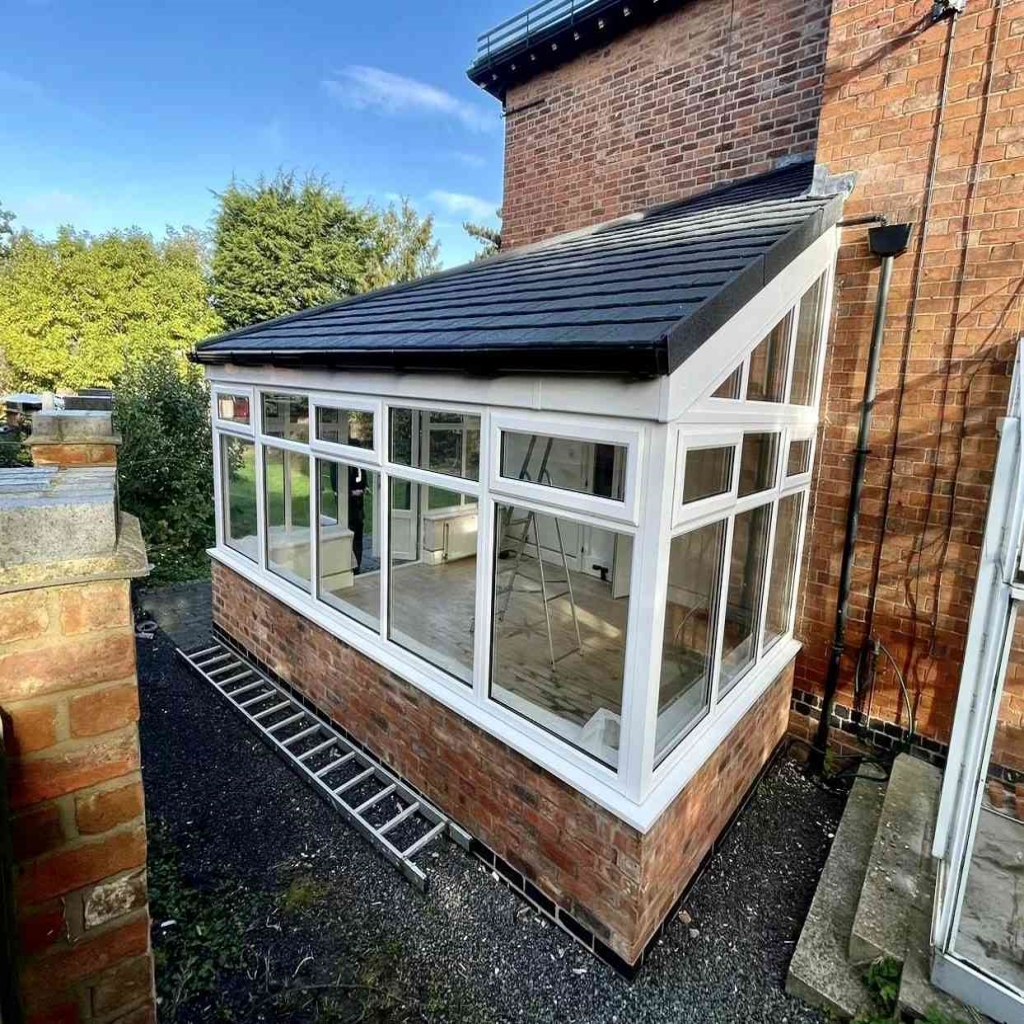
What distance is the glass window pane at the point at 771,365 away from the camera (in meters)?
3.29

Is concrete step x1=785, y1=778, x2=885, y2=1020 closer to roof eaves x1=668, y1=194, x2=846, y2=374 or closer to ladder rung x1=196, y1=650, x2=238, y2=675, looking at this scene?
roof eaves x1=668, y1=194, x2=846, y2=374

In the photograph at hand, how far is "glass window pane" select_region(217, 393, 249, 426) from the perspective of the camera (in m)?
5.67

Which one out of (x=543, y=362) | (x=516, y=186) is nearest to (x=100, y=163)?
(x=516, y=186)

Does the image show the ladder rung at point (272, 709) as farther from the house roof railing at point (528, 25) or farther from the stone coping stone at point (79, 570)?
the house roof railing at point (528, 25)

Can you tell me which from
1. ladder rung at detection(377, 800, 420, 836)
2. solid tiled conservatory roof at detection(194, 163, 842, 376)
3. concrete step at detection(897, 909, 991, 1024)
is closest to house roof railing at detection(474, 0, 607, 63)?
solid tiled conservatory roof at detection(194, 163, 842, 376)

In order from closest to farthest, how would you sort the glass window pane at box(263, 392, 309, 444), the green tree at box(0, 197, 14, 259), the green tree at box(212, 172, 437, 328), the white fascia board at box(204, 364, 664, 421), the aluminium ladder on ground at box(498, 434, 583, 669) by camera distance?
the white fascia board at box(204, 364, 664, 421), the aluminium ladder on ground at box(498, 434, 583, 669), the glass window pane at box(263, 392, 309, 444), the green tree at box(0, 197, 14, 259), the green tree at box(212, 172, 437, 328)

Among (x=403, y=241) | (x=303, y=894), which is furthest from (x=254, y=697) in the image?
(x=403, y=241)

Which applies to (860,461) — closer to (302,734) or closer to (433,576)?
(433,576)

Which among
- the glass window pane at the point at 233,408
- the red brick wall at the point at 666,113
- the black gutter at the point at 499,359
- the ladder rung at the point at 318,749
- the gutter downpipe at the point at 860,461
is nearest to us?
the black gutter at the point at 499,359

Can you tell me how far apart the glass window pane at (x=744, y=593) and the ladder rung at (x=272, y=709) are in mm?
3645

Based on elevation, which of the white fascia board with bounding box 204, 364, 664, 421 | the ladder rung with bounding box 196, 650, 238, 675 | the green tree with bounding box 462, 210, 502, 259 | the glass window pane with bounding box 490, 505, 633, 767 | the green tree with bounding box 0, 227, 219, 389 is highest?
the green tree with bounding box 462, 210, 502, 259

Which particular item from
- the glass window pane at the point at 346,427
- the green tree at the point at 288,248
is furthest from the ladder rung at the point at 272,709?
the green tree at the point at 288,248

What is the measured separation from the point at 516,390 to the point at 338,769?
320 centimetres

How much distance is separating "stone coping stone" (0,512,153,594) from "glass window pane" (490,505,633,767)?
7.35ft
